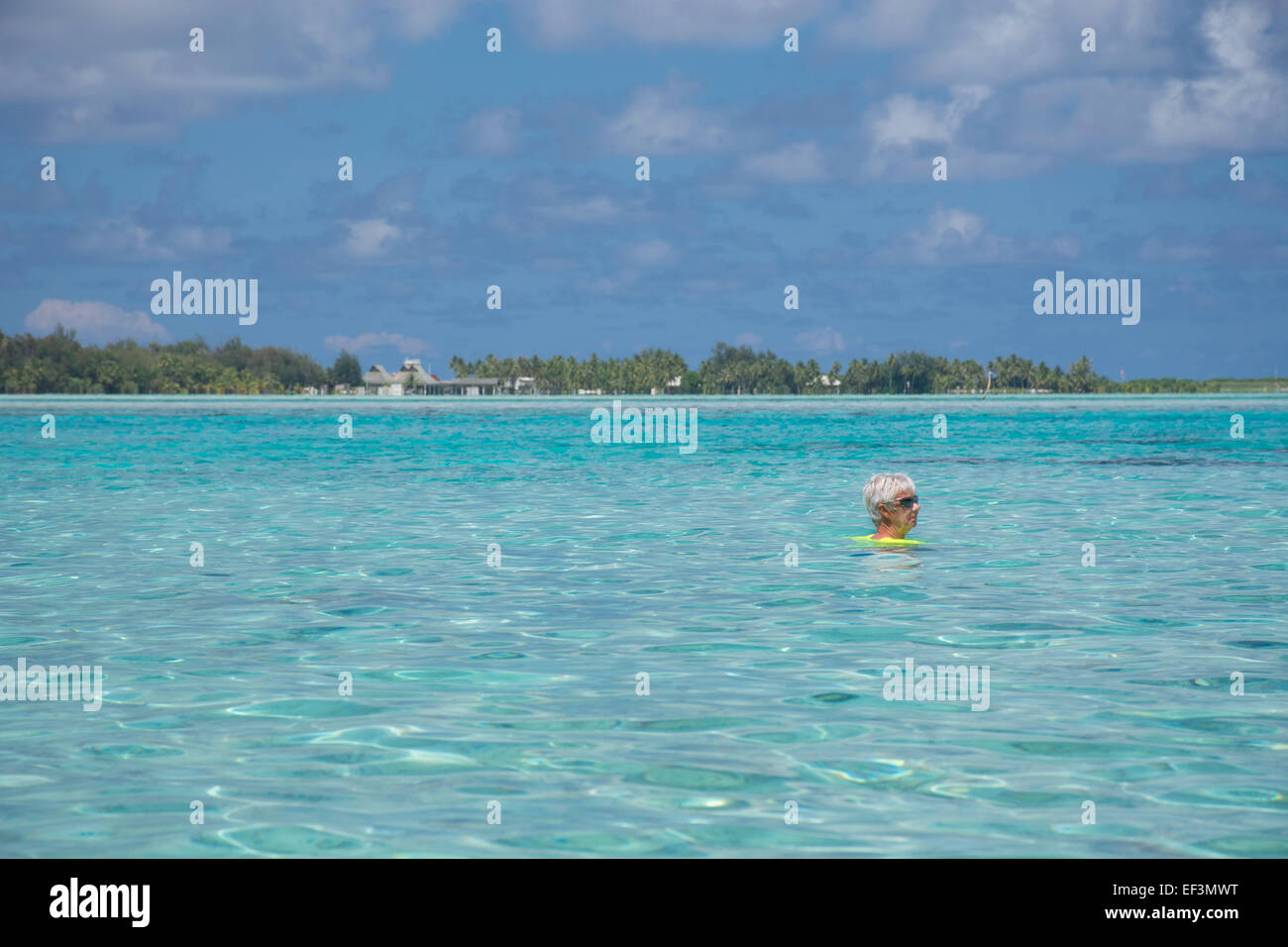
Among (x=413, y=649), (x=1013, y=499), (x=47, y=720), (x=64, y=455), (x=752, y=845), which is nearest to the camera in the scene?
(x=752, y=845)

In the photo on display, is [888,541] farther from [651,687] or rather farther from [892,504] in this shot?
[651,687]

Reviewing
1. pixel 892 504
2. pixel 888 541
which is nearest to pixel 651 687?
pixel 892 504

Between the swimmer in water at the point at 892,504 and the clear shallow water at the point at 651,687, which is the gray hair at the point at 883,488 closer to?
the swimmer in water at the point at 892,504

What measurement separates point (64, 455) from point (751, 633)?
35433 mm

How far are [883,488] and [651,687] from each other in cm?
773

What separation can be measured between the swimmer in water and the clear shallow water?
540mm

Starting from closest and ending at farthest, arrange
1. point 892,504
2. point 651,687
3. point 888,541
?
point 651,687, point 892,504, point 888,541

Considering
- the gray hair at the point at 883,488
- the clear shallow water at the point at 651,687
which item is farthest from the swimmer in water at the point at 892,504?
the clear shallow water at the point at 651,687

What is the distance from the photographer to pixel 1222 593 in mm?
11789

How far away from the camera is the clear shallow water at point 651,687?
5637mm

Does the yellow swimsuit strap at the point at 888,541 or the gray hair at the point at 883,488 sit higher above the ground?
the gray hair at the point at 883,488

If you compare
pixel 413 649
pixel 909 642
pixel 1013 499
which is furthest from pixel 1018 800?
pixel 1013 499

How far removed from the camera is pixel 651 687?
813 centimetres
